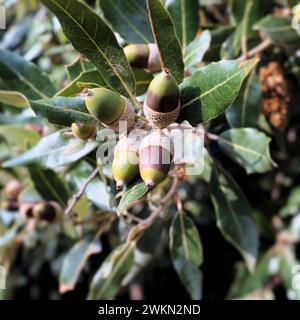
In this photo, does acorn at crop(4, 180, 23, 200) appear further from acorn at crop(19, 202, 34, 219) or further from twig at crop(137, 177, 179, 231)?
twig at crop(137, 177, 179, 231)

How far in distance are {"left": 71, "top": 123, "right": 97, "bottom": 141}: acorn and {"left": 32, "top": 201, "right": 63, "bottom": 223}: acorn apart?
35 cm

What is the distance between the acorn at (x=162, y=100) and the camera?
79 centimetres

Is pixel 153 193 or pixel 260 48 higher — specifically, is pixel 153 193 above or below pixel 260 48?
below

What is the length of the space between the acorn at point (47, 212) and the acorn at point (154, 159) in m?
0.58

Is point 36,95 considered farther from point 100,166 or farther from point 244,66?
point 244,66

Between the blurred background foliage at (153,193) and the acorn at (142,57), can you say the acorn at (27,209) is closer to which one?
the blurred background foliage at (153,193)

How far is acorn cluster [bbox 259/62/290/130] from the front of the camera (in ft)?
4.50

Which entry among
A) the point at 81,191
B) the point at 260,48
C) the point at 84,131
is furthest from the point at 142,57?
the point at 260,48

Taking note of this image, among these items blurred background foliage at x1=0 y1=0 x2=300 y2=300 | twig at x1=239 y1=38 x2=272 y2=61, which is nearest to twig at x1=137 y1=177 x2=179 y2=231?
blurred background foliage at x1=0 y1=0 x2=300 y2=300

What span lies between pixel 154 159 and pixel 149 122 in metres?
0.10

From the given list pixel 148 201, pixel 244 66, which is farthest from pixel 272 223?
pixel 244 66

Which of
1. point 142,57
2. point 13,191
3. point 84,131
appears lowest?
point 13,191

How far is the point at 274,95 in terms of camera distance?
1.39 meters

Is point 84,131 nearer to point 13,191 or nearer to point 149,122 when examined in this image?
point 149,122
